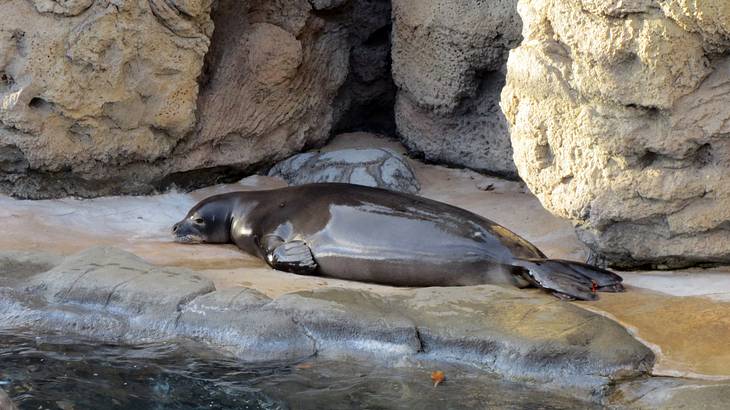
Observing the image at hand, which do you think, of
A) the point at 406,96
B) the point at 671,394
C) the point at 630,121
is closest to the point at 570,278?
the point at 630,121

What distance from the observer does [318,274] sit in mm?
5980

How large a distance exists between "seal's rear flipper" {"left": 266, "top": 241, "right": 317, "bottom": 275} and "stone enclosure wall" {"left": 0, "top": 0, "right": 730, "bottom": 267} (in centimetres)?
129

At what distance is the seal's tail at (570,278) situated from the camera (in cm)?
524

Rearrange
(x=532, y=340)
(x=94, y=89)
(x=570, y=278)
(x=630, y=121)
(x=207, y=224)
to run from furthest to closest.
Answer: (x=207, y=224) → (x=94, y=89) → (x=570, y=278) → (x=630, y=121) → (x=532, y=340)

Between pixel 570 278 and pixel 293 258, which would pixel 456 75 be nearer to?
pixel 293 258

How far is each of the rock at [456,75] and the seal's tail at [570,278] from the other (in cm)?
226

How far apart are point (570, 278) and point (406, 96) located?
330 cm

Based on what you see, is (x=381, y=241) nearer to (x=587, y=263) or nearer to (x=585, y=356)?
(x=587, y=263)

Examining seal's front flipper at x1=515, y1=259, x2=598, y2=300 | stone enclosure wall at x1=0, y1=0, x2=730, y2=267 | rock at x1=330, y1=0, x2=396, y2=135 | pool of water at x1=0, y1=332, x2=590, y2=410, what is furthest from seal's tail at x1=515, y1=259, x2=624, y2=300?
rock at x1=330, y1=0, x2=396, y2=135

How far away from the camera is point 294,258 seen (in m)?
6.00

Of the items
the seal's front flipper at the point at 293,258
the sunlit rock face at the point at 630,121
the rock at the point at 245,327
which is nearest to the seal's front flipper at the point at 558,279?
the sunlit rock face at the point at 630,121

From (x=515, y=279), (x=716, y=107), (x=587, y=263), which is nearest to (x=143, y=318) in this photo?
(x=515, y=279)

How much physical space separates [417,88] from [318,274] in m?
2.50

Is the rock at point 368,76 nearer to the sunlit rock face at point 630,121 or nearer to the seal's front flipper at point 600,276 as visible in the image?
the sunlit rock face at point 630,121
